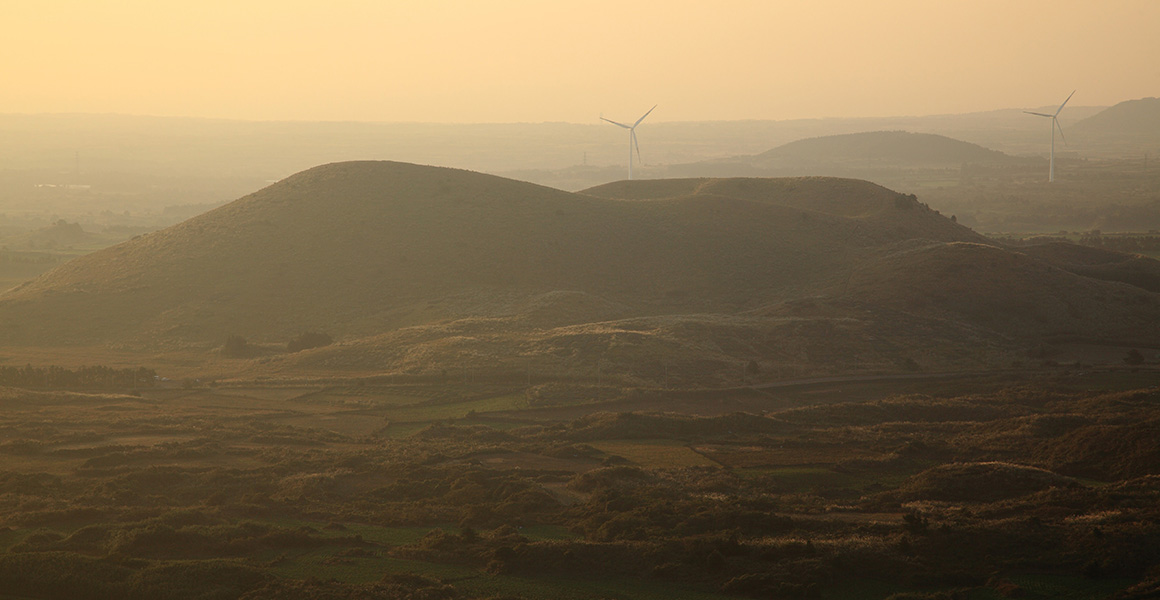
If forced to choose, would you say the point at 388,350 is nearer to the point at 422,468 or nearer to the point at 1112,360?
the point at 422,468

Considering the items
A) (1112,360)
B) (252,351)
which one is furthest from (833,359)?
(252,351)

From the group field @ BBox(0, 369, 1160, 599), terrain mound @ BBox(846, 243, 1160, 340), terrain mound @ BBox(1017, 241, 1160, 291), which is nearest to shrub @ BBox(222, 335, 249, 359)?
field @ BBox(0, 369, 1160, 599)

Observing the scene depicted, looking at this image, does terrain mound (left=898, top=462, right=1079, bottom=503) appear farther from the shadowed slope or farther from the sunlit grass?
the shadowed slope

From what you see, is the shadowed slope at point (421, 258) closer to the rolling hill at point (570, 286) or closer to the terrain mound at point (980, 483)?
the rolling hill at point (570, 286)

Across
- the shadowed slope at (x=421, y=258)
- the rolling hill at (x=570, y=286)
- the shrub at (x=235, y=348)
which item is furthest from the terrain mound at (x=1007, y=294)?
the shrub at (x=235, y=348)

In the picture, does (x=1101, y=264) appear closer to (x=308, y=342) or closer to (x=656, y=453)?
(x=656, y=453)

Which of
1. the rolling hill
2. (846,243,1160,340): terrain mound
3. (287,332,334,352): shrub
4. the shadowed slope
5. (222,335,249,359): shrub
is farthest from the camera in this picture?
the shadowed slope
